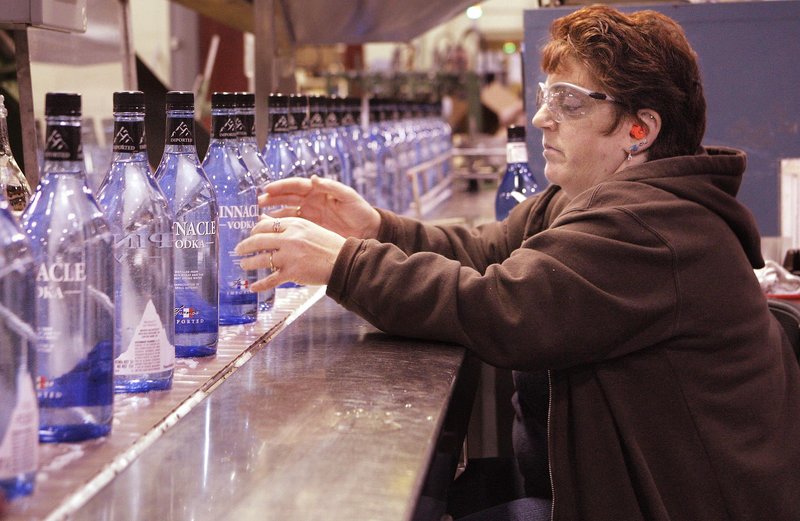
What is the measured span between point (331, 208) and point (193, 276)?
0.55 m

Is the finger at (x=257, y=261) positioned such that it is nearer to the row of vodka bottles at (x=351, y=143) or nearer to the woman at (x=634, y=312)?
the woman at (x=634, y=312)

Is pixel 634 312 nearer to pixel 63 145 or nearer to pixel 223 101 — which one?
pixel 223 101

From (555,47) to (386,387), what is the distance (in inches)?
28.7

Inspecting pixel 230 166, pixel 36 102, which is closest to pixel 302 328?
pixel 230 166

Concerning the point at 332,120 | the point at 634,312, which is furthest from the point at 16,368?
the point at 332,120

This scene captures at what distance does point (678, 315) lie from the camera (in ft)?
4.52

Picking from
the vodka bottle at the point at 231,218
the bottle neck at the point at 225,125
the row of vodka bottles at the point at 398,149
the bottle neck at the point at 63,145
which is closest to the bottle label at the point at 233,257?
the vodka bottle at the point at 231,218

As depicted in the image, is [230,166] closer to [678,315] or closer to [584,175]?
[584,175]

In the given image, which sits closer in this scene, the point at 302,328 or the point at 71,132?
the point at 71,132

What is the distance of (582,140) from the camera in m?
1.59

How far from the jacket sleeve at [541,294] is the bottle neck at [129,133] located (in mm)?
368

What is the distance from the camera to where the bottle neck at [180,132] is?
128 cm

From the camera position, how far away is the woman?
1333mm

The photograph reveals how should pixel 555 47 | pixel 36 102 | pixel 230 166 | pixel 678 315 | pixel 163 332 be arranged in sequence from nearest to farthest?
pixel 163 332 < pixel 678 315 < pixel 230 166 < pixel 555 47 < pixel 36 102
